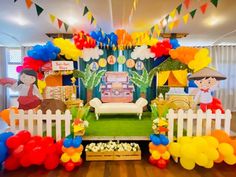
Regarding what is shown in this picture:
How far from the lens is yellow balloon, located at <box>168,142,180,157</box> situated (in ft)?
9.04

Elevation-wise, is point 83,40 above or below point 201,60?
above

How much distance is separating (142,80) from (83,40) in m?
2.01

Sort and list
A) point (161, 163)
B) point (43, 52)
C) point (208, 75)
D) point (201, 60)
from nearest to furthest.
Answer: point (161, 163) < point (208, 75) < point (201, 60) < point (43, 52)

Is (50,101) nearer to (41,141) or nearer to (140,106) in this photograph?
(41,141)

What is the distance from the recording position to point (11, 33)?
582 centimetres

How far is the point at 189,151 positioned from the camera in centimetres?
261

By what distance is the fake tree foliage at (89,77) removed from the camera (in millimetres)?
5449

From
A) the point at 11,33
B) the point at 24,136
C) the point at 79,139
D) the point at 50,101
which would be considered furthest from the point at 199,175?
the point at 11,33

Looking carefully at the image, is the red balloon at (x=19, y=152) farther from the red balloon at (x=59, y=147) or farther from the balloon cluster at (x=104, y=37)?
the balloon cluster at (x=104, y=37)

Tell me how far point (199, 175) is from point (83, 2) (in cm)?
330

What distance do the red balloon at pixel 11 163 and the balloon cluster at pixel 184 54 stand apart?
12.6ft

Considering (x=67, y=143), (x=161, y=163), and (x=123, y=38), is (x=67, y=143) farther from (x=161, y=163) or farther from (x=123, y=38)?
(x=123, y=38)

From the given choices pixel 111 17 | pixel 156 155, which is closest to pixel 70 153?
pixel 156 155

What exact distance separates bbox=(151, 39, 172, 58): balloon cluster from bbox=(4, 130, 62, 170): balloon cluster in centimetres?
351
